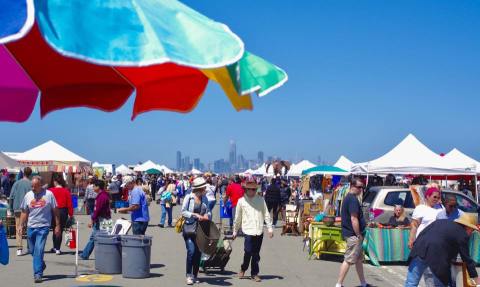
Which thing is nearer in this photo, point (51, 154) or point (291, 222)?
point (291, 222)

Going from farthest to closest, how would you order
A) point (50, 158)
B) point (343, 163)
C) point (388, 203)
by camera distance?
point (343, 163)
point (50, 158)
point (388, 203)

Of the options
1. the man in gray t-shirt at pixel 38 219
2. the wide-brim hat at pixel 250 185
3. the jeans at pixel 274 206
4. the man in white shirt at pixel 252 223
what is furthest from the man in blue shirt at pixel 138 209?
the jeans at pixel 274 206

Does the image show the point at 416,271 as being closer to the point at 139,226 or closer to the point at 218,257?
the point at 218,257

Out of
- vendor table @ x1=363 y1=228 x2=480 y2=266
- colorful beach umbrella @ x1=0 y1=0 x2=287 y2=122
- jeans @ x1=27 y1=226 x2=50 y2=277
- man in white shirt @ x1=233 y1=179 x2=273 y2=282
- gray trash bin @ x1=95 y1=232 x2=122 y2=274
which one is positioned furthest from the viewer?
vendor table @ x1=363 y1=228 x2=480 y2=266

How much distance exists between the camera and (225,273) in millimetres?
10703

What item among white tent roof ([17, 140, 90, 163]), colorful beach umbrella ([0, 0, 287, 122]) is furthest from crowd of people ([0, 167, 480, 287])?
white tent roof ([17, 140, 90, 163])

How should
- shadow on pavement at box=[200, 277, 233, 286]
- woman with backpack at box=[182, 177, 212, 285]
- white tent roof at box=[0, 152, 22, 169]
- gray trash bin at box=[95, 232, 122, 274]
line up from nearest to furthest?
woman with backpack at box=[182, 177, 212, 285] → shadow on pavement at box=[200, 277, 233, 286] → gray trash bin at box=[95, 232, 122, 274] → white tent roof at box=[0, 152, 22, 169]

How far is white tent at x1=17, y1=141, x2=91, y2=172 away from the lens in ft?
88.5

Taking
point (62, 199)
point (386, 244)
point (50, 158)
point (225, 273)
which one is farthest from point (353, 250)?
point (50, 158)

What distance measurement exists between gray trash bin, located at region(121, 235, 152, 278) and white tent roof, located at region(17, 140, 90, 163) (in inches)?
724

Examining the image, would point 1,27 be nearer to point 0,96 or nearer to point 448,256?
point 0,96

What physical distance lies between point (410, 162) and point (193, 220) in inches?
Result: 448

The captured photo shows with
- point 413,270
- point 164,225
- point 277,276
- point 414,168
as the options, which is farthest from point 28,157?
point 413,270

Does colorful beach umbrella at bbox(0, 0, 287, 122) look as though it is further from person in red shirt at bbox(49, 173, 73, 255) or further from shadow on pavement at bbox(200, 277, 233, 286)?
person in red shirt at bbox(49, 173, 73, 255)
